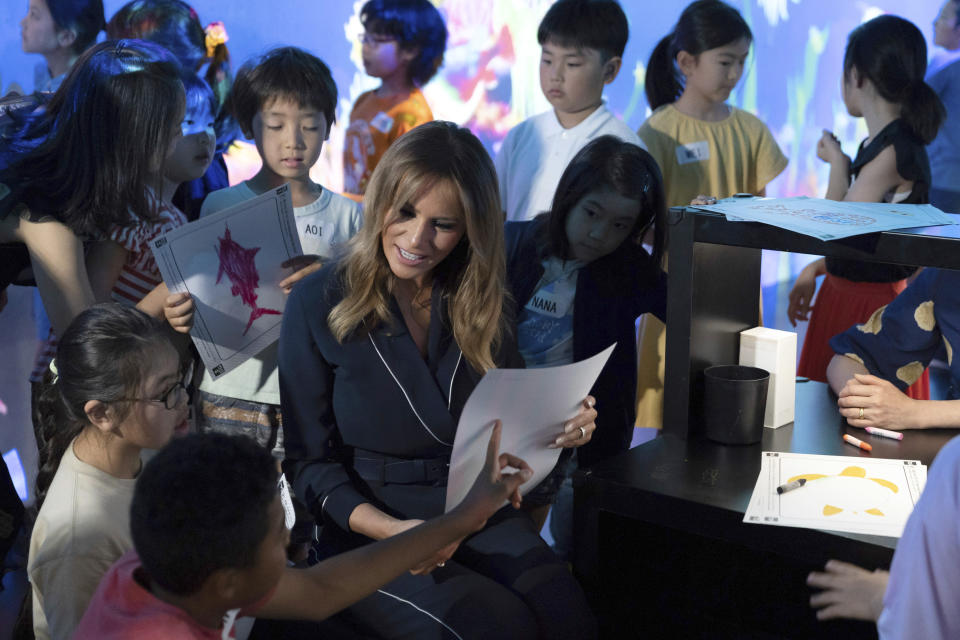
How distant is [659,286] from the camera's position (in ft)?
7.13

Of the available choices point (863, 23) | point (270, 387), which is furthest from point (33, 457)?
point (863, 23)

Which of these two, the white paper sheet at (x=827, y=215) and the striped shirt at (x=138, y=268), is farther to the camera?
the striped shirt at (x=138, y=268)

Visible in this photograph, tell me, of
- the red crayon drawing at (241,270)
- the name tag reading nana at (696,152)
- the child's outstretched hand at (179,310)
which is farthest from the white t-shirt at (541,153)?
the child's outstretched hand at (179,310)

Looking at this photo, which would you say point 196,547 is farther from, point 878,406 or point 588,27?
point 588,27

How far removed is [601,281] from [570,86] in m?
1.01

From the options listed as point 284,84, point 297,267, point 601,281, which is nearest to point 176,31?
point 284,84

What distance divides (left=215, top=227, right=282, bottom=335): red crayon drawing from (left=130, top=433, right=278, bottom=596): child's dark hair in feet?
3.00

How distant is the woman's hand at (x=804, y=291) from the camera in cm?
306

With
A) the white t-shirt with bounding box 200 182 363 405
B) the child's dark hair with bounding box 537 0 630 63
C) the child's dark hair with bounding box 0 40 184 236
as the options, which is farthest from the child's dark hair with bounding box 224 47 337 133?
the child's dark hair with bounding box 537 0 630 63

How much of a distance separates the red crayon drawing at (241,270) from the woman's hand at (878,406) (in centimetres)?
114

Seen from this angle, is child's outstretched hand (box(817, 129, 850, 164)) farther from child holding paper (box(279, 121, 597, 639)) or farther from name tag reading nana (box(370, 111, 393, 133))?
child holding paper (box(279, 121, 597, 639))

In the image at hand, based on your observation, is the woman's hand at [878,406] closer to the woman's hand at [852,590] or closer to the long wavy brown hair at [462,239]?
the woman's hand at [852,590]

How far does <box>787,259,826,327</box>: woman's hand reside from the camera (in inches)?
120

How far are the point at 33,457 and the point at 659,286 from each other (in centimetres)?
207
